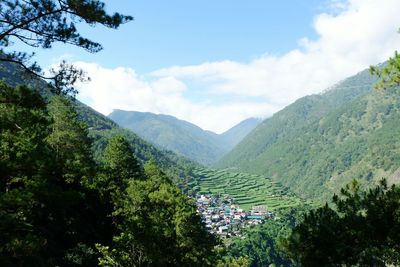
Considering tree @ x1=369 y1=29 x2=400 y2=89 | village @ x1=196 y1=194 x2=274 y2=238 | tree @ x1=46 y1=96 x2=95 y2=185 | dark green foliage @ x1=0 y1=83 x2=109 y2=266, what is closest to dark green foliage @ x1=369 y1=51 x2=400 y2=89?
tree @ x1=369 y1=29 x2=400 y2=89

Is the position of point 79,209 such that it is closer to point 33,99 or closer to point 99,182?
point 99,182

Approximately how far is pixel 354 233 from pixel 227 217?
15454cm

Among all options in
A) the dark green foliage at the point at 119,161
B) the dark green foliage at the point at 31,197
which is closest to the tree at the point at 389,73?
the dark green foliage at the point at 31,197

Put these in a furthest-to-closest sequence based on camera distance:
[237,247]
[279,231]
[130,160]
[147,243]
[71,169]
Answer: [279,231], [237,247], [130,160], [147,243], [71,169]

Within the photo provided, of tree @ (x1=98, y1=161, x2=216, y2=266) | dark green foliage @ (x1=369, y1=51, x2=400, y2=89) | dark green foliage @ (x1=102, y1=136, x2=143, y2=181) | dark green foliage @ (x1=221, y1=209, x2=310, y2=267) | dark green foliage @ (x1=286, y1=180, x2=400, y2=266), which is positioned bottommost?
dark green foliage @ (x1=221, y1=209, x2=310, y2=267)

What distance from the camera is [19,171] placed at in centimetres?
1345

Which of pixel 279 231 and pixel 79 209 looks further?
pixel 279 231

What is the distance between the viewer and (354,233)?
1357cm

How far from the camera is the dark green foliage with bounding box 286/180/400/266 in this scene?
42.6 ft

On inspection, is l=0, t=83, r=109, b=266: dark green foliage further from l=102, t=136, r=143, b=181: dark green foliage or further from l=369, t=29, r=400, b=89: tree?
l=369, t=29, r=400, b=89: tree

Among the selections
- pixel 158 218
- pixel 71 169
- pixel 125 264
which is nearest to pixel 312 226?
pixel 71 169

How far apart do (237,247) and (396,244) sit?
316 feet

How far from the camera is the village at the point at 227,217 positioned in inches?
5507

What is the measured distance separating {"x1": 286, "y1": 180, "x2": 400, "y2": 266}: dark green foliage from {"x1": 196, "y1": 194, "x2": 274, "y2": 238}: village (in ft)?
371
